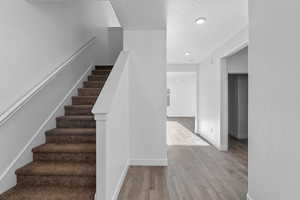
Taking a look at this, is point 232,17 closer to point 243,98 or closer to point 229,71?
point 229,71

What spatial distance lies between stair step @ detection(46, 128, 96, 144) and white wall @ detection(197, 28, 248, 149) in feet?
9.39

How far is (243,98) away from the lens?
5199mm

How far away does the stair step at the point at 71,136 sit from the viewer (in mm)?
2355

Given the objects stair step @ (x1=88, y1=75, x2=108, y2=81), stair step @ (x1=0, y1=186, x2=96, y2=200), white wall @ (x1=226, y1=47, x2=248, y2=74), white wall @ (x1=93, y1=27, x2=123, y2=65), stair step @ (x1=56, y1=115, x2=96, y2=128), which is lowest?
stair step @ (x1=0, y1=186, x2=96, y2=200)

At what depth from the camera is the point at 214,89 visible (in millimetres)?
4289

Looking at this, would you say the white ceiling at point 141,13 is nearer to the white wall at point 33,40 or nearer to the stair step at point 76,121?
the white wall at point 33,40

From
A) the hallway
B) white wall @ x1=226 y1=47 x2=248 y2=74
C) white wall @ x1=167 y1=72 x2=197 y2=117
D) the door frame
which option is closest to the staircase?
the hallway

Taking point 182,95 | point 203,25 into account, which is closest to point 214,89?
point 203,25

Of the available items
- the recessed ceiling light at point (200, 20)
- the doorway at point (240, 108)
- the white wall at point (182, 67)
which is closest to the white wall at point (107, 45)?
the white wall at point (182, 67)

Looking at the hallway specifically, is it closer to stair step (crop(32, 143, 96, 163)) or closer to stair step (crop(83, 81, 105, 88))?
stair step (crop(32, 143, 96, 163))

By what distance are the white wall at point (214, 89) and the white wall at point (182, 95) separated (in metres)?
5.18

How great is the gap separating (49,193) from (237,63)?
4320 millimetres

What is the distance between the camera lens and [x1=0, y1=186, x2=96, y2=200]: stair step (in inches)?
67.1
